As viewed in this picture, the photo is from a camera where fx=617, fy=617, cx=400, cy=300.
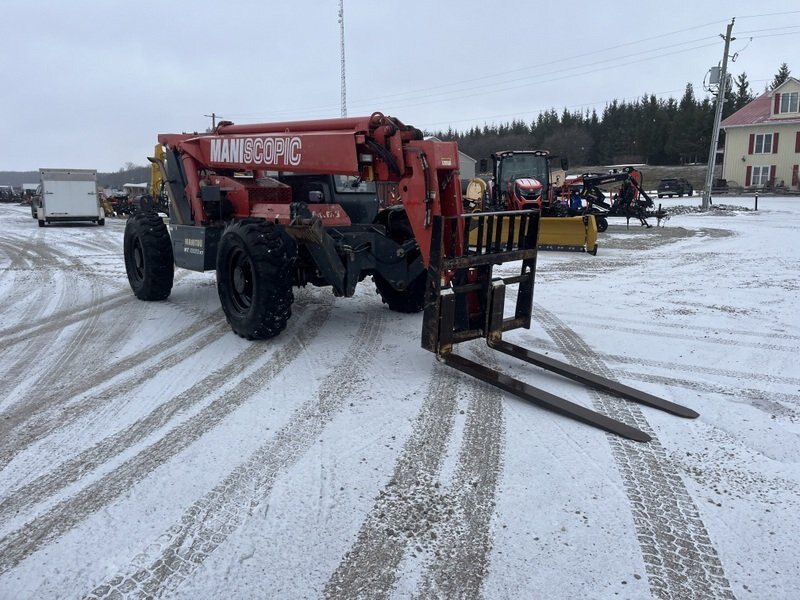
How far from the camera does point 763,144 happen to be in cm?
4459

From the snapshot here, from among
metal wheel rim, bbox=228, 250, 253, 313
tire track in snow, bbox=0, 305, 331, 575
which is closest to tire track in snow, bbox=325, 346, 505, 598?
tire track in snow, bbox=0, 305, 331, 575

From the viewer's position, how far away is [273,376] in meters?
5.42

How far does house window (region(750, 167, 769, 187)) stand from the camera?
45.1m

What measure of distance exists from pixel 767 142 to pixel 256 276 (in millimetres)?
48556

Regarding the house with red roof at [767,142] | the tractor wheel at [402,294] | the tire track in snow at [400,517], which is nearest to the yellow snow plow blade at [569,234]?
the tractor wheel at [402,294]

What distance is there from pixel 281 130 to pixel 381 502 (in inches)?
191

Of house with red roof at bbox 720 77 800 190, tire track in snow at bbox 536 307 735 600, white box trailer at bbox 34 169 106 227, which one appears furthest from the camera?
house with red roof at bbox 720 77 800 190

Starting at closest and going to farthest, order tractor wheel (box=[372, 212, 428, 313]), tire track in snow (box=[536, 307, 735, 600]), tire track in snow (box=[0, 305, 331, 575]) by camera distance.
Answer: tire track in snow (box=[536, 307, 735, 600]) < tire track in snow (box=[0, 305, 331, 575]) < tractor wheel (box=[372, 212, 428, 313])

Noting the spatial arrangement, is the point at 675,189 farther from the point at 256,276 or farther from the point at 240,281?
the point at 256,276

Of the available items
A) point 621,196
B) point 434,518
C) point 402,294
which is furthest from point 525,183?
point 434,518

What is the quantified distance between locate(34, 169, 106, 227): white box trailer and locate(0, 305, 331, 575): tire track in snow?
23238 mm

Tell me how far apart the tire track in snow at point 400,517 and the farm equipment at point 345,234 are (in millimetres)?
997

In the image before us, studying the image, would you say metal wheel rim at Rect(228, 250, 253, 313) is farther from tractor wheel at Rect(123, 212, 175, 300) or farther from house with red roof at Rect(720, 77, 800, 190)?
house with red roof at Rect(720, 77, 800, 190)

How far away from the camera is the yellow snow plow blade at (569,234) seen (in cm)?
1393
